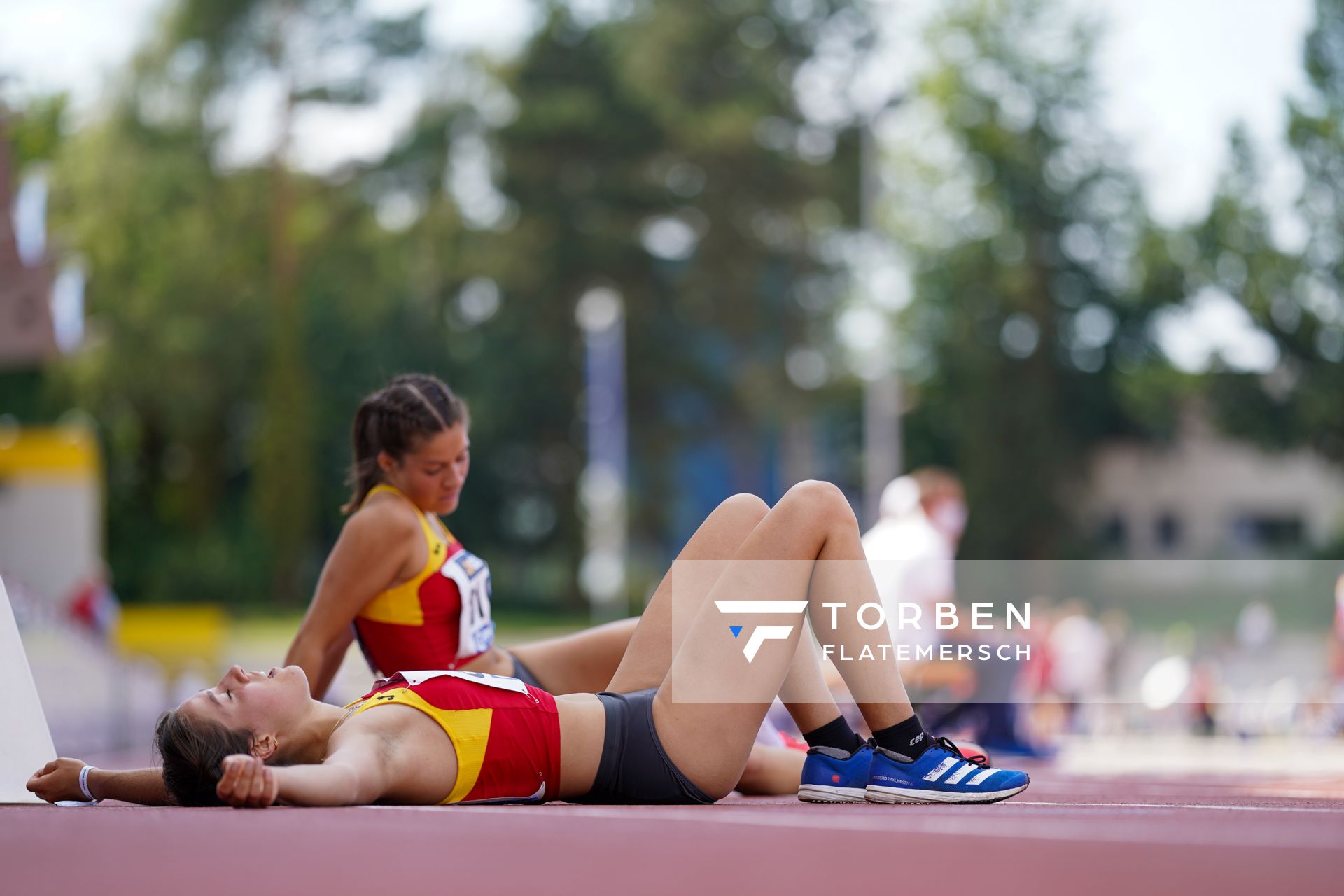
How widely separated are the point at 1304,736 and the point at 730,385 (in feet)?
84.9

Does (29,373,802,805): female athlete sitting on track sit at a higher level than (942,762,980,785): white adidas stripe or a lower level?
higher

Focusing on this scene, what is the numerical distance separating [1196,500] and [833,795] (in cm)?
4175

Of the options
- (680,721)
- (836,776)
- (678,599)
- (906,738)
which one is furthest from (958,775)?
(678,599)

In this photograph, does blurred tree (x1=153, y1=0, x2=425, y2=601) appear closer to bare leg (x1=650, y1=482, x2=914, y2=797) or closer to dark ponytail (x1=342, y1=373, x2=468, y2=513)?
dark ponytail (x1=342, y1=373, x2=468, y2=513)

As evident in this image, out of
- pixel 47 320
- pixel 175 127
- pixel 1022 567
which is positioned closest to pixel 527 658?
pixel 47 320

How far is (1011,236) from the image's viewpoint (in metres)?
38.6

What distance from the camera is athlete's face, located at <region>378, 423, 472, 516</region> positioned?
194 inches

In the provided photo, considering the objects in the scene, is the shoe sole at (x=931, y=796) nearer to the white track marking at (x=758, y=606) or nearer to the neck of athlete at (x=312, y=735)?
the white track marking at (x=758, y=606)

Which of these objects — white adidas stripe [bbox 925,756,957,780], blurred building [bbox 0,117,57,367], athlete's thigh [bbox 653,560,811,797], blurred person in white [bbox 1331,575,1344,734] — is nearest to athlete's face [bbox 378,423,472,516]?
athlete's thigh [bbox 653,560,811,797]

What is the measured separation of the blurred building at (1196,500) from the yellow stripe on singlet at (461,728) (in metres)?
38.6

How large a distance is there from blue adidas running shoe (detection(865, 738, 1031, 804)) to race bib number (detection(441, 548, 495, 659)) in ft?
4.46

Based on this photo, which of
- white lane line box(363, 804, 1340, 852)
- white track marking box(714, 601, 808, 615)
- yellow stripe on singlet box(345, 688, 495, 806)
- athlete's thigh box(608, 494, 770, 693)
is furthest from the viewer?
athlete's thigh box(608, 494, 770, 693)

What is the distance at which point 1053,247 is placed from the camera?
1529 inches

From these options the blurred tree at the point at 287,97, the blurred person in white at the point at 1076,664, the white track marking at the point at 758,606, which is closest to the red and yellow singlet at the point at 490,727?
the white track marking at the point at 758,606
